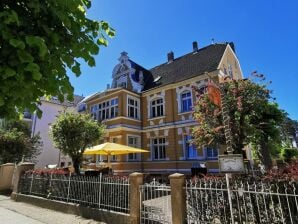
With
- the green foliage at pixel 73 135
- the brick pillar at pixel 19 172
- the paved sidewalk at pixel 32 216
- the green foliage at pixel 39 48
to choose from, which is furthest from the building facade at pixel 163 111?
the green foliage at pixel 39 48

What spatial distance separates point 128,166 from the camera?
19.4 metres

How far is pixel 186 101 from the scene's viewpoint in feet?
62.6

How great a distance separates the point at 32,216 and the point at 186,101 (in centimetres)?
1370

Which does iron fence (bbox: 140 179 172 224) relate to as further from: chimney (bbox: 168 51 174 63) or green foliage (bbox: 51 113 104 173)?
chimney (bbox: 168 51 174 63)

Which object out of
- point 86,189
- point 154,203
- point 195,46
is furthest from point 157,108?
point 154,203

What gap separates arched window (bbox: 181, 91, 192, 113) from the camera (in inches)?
741

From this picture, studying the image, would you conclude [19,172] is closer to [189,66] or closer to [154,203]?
[154,203]

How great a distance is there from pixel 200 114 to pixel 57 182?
706 centimetres

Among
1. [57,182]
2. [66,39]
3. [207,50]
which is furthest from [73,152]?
[207,50]

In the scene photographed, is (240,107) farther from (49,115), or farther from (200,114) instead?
(49,115)

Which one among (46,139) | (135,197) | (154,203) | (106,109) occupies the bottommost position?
(154,203)

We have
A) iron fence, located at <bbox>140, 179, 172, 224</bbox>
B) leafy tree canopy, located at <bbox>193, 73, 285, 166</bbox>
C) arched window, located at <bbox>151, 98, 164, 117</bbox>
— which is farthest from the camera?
arched window, located at <bbox>151, 98, 164, 117</bbox>

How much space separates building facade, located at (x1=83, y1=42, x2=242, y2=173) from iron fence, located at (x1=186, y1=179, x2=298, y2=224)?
1062cm

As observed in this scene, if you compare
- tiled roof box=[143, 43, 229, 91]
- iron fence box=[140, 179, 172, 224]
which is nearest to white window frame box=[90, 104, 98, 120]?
tiled roof box=[143, 43, 229, 91]
